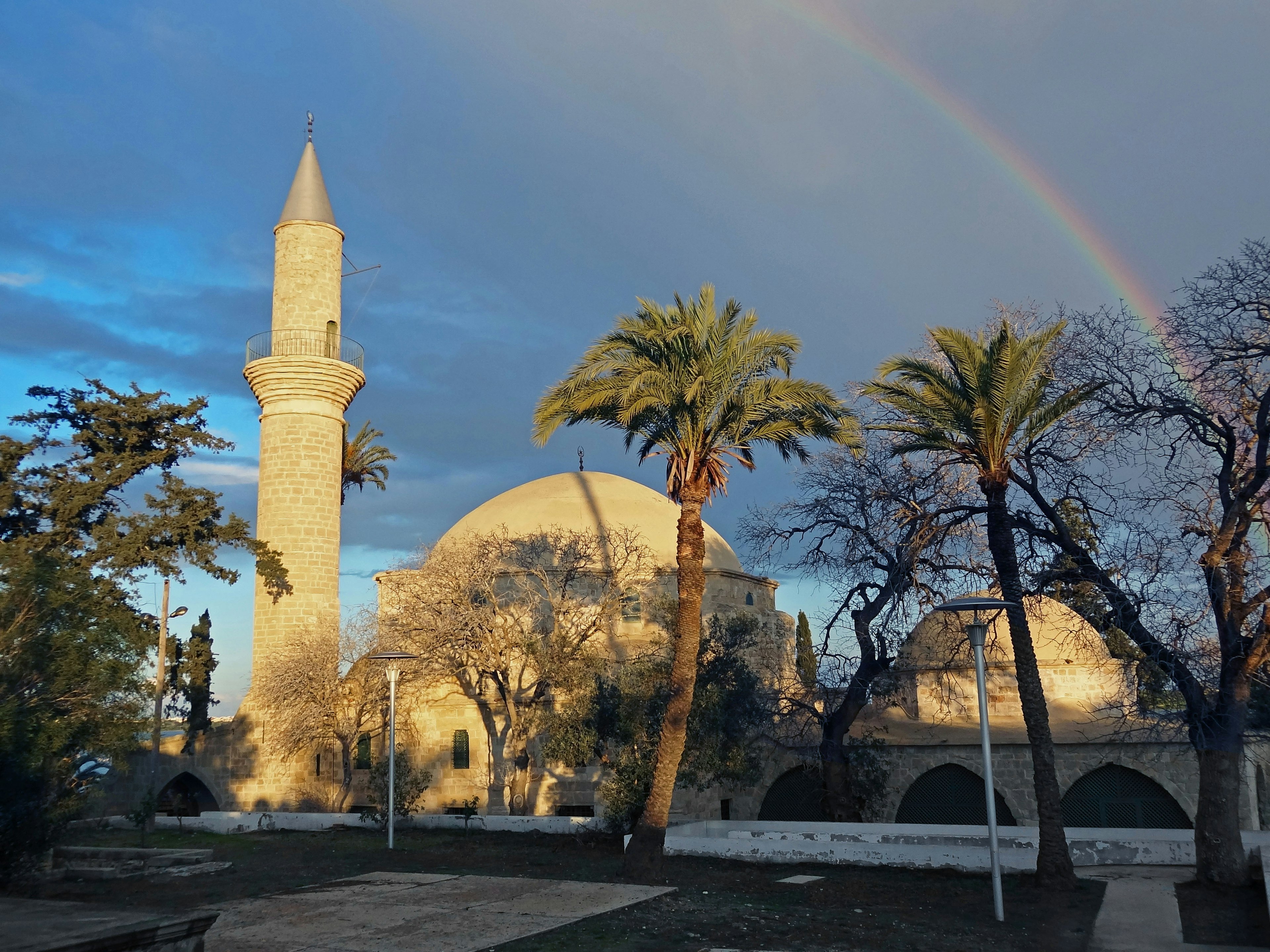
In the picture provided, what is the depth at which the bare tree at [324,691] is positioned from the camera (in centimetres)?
2823

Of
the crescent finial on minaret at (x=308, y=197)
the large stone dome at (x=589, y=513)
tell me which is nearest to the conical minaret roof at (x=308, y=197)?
the crescent finial on minaret at (x=308, y=197)

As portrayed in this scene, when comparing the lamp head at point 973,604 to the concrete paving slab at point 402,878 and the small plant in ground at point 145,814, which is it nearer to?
the concrete paving slab at point 402,878

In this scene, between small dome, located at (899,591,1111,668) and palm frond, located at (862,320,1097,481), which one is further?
small dome, located at (899,591,1111,668)

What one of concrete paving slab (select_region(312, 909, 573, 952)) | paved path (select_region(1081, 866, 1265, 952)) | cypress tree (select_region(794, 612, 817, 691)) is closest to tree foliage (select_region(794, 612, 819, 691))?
cypress tree (select_region(794, 612, 817, 691))

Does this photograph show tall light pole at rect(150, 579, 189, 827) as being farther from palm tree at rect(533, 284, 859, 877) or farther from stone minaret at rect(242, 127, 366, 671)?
palm tree at rect(533, 284, 859, 877)

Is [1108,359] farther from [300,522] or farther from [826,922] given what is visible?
[300,522]

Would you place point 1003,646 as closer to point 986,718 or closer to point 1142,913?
point 986,718

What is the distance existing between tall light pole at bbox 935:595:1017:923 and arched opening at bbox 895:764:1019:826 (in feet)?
43.1

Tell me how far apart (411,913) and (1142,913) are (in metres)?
8.34

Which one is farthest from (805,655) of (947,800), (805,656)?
(947,800)

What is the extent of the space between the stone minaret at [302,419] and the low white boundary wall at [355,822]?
5.07 m

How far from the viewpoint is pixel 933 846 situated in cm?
1521

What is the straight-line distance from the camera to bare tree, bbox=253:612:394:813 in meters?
28.2

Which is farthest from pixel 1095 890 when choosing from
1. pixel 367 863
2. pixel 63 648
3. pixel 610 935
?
pixel 63 648
